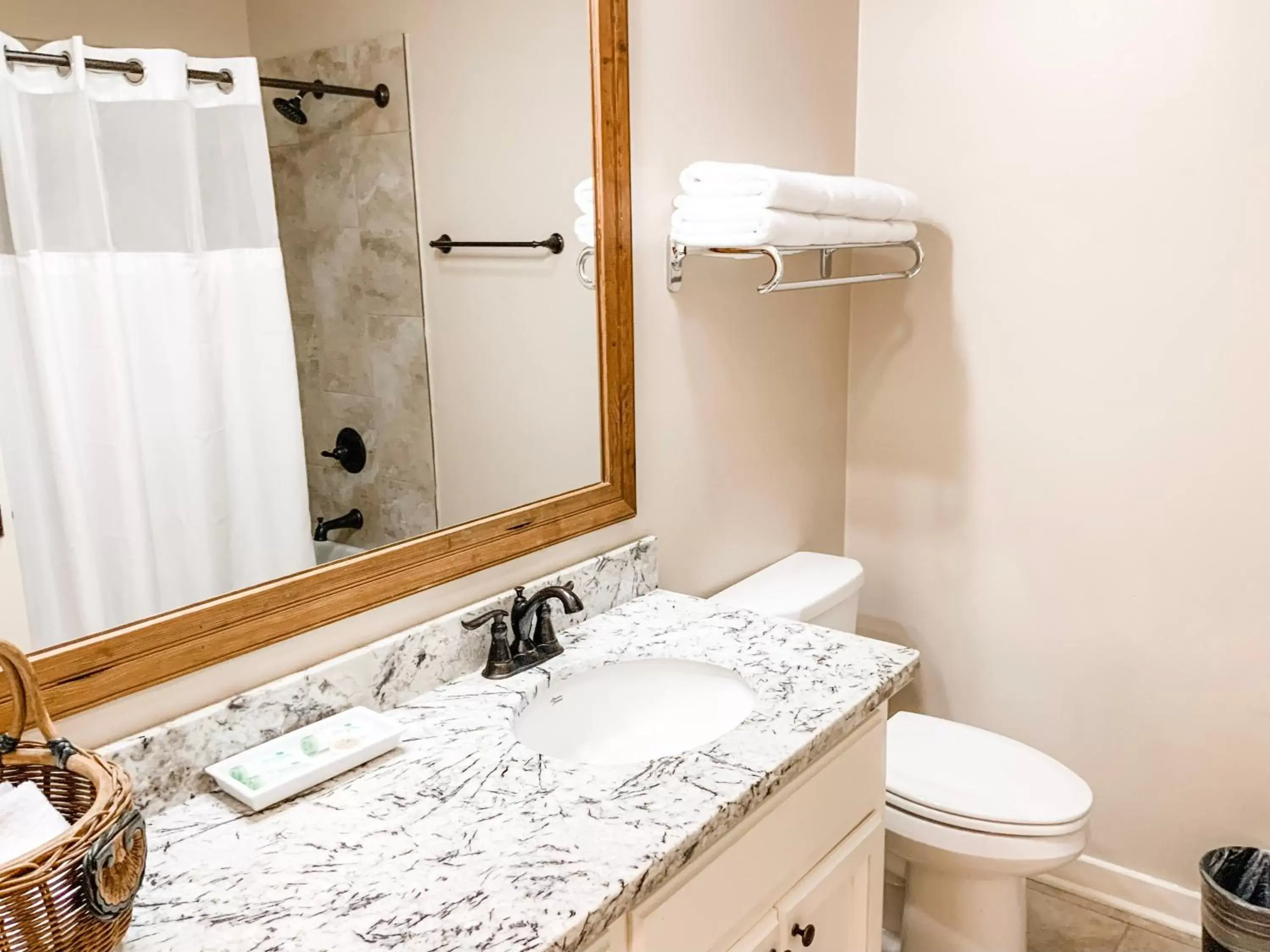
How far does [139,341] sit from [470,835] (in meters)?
0.65

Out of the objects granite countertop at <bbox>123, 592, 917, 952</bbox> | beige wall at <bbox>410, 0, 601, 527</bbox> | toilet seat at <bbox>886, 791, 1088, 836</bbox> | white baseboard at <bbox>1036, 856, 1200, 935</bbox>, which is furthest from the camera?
white baseboard at <bbox>1036, 856, 1200, 935</bbox>

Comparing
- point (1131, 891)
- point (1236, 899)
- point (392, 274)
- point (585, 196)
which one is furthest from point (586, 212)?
point (1131, 891)

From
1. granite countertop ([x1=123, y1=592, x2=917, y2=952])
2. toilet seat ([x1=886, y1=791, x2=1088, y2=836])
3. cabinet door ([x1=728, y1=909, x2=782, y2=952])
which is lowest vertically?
toilet seat ([x1=886, y1=791, x2=1088, y2=836])

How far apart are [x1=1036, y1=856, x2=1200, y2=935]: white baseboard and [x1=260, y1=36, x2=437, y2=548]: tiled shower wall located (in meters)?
1.70

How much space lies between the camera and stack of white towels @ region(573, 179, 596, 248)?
163 centimetres

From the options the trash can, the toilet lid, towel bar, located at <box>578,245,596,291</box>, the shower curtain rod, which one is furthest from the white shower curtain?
the trash can

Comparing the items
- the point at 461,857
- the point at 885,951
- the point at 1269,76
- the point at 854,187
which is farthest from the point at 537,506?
the point at 1269,76

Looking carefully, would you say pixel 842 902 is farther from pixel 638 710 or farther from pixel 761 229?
pixel 761 229

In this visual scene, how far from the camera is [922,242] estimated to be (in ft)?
7.26

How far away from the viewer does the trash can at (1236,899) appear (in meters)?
1.81

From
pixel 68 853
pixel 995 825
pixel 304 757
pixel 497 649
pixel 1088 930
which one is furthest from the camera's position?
pixel 1088 930

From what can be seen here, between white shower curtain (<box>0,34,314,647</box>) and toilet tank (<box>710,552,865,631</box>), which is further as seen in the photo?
toilet tank (<box>710,552,865,631</box>)

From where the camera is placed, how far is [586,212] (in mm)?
1635

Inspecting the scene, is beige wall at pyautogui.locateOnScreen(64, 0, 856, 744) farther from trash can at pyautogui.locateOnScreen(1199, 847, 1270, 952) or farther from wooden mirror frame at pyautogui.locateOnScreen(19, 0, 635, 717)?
trash can at pyautogui.locateOnScreen(1199, 847, 1270, 952)
